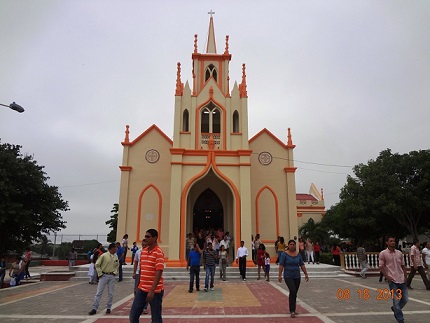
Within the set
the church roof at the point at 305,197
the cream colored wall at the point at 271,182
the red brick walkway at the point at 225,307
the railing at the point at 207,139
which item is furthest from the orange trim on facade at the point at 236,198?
the church roof at the point at 305,197

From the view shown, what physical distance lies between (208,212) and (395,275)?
1498cm

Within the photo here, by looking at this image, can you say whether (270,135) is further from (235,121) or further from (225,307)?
(225,307)

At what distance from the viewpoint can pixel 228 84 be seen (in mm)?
21703

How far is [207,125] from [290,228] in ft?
25.3

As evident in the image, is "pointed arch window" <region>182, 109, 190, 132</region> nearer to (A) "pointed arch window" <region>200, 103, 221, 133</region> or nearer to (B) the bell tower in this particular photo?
(B) the bell tower

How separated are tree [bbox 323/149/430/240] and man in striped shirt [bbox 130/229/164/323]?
20.2m

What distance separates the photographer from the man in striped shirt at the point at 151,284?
5.07 m

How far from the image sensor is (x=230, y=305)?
8688 millimetres

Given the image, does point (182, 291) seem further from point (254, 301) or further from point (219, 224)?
point (219, 224)

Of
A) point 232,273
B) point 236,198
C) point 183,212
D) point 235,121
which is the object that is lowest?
point 232,273

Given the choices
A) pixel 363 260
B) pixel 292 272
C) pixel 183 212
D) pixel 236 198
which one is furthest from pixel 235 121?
pixel 292 272

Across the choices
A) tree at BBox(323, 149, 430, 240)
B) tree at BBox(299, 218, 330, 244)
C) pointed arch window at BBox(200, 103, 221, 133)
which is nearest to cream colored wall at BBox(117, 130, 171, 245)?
pointed arch window at BBox(200, 103, 221, 133)

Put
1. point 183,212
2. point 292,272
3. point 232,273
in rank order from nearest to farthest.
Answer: point 292,272, point 232,273, point 183,212

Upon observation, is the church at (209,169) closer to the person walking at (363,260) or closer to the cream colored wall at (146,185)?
the cream colored wall at (146,185)
